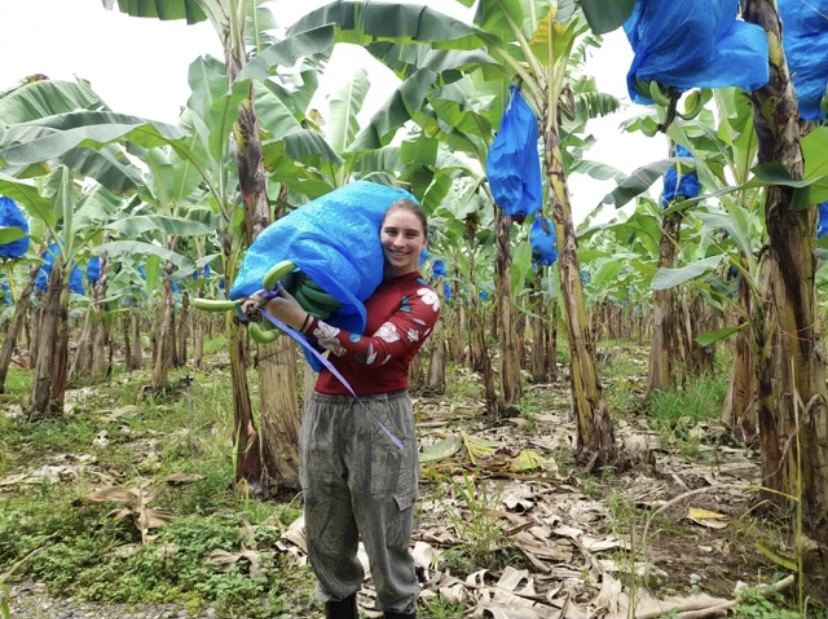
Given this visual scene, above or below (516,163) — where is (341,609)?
below

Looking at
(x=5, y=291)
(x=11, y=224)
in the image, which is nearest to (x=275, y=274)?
(x=11, y=224)

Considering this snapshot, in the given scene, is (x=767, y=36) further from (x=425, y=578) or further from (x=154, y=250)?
(x=154, y=250)

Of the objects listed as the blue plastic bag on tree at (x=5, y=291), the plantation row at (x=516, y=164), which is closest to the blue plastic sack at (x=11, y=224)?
the plantation row at (x=516, y=164)

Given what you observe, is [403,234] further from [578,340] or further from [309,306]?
[578,340]

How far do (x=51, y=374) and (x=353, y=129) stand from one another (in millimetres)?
4312

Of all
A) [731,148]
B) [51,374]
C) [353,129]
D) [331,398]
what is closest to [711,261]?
[731,148]

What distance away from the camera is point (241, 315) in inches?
65.5

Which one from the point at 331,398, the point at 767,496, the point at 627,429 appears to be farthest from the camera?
the point at 627,429

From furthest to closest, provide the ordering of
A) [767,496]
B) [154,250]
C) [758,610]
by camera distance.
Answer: [154,250] < [767,496] < [758,610]

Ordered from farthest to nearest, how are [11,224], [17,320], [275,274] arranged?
1. [17,320]
2. [11,224]
3. [275,274]

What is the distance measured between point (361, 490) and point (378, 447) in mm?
152

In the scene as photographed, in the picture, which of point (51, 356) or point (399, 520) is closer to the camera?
point (399, 520)

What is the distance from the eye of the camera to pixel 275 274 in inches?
62.4

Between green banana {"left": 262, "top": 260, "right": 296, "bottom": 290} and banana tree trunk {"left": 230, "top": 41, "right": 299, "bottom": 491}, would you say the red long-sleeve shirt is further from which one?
banana tree trunk {"left": 230, "top": 41, "right": 299, "bottom": 491}
